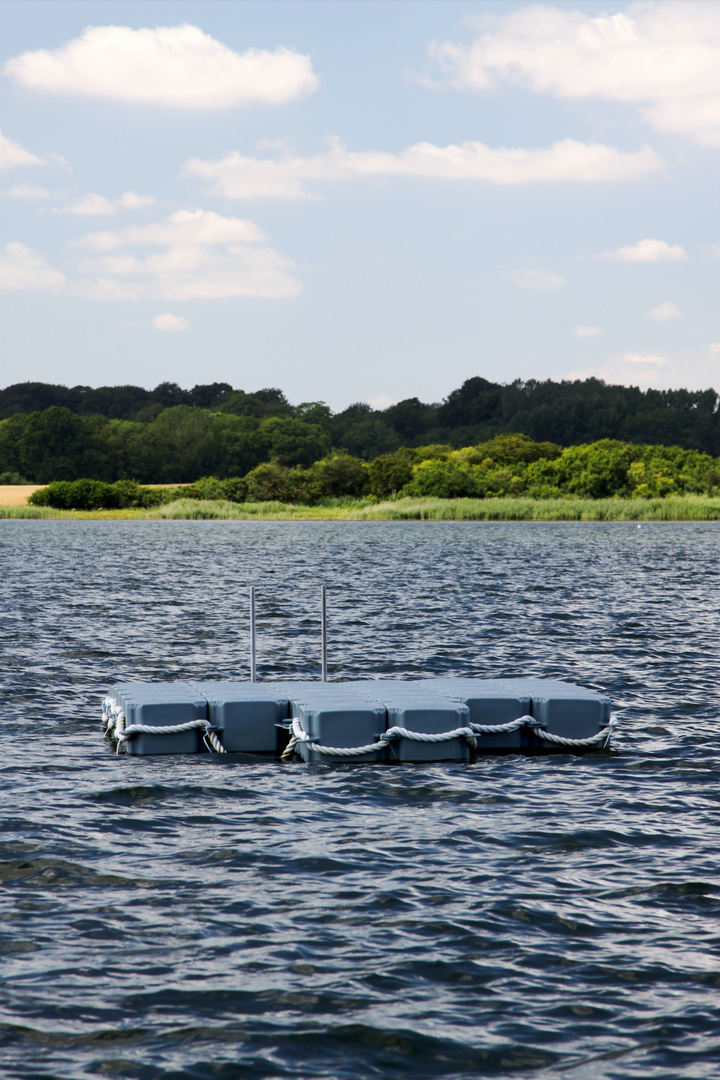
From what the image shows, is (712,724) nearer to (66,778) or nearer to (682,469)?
(66,778)

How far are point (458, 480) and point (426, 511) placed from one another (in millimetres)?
13686

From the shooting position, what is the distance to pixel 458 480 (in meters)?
132

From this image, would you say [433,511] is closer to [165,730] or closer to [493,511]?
[493,511]

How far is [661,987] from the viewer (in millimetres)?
7727

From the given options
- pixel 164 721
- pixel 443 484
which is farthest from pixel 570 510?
pixel 164 721

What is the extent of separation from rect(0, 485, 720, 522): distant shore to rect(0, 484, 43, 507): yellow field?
0.42 feet

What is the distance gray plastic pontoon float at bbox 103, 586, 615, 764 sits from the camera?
1398cm

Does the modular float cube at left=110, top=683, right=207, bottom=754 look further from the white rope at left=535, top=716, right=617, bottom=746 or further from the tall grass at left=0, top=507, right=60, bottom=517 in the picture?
the tall grass at left=0, top=507, right=60, bottom=517

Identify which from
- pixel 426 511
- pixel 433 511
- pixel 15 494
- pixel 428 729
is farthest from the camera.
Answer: pixel 15 494

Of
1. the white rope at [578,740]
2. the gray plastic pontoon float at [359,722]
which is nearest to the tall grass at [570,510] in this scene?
the white rope at [578,740]

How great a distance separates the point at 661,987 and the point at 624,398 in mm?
181740

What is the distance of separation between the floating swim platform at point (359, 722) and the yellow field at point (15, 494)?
5168 inches

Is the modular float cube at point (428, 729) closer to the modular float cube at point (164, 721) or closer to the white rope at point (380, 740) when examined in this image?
the white rope at point (380, 740)

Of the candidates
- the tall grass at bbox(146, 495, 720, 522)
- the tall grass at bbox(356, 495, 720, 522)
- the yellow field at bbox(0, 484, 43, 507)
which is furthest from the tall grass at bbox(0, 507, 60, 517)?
the tall grass at bbox(356, 495, 720, 522)
